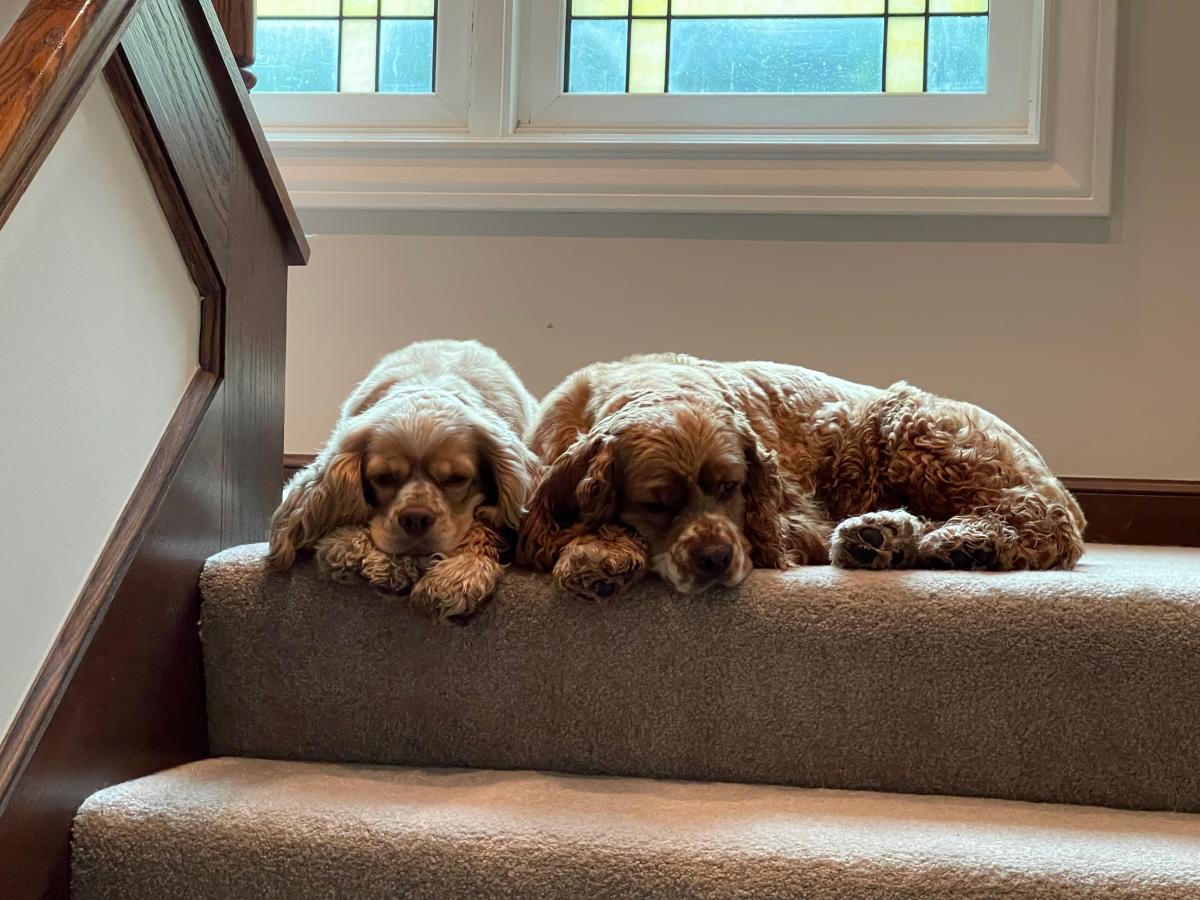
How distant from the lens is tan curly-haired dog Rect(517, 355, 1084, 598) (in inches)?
71.2

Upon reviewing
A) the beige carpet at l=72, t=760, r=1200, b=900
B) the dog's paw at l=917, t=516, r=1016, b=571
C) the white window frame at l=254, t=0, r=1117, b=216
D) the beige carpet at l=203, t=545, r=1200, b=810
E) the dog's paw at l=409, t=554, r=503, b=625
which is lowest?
the beige carpet at l=72, t=760, r=1200, b=900

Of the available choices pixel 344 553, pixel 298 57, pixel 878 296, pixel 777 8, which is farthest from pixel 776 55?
pixel 344 553

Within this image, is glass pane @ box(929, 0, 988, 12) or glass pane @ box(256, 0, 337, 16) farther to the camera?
glass pane @ box(256, 0, 337, 16)

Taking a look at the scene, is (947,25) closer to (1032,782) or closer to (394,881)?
(1032,782)

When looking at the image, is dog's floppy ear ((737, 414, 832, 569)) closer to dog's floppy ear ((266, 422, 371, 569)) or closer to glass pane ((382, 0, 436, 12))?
dog's floppy ear ((266, 422, 371, 569))

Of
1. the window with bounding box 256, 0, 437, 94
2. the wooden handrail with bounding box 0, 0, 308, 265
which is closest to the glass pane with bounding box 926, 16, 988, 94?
the window with bounding box 256, 0, 437, 94

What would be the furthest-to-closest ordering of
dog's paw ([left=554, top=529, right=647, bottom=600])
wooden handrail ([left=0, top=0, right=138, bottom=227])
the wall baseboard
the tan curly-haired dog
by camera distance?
1. the wall baseboard
2. the tan curly-haired dog
3. dog's paw ([left=554, top=529, right=647, bottom=600])
4. wooden handrail ([left=0, top=0, right=138, bottom=227])

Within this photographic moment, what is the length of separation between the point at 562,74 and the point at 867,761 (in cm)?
224

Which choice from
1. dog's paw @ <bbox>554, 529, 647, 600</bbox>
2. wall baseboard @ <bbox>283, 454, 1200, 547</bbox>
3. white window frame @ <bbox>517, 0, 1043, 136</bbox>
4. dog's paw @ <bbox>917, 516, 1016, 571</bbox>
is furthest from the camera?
white window frame @ <bbox>517, 0, 1043, 136</bbox>

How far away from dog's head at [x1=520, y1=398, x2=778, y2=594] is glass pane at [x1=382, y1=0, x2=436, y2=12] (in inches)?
74.7

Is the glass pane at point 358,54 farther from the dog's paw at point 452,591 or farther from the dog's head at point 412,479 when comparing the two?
the dog's paw at point 452,591

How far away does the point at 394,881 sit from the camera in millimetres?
1399

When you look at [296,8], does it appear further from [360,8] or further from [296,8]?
[360,8]

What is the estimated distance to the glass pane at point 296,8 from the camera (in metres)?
3.41
